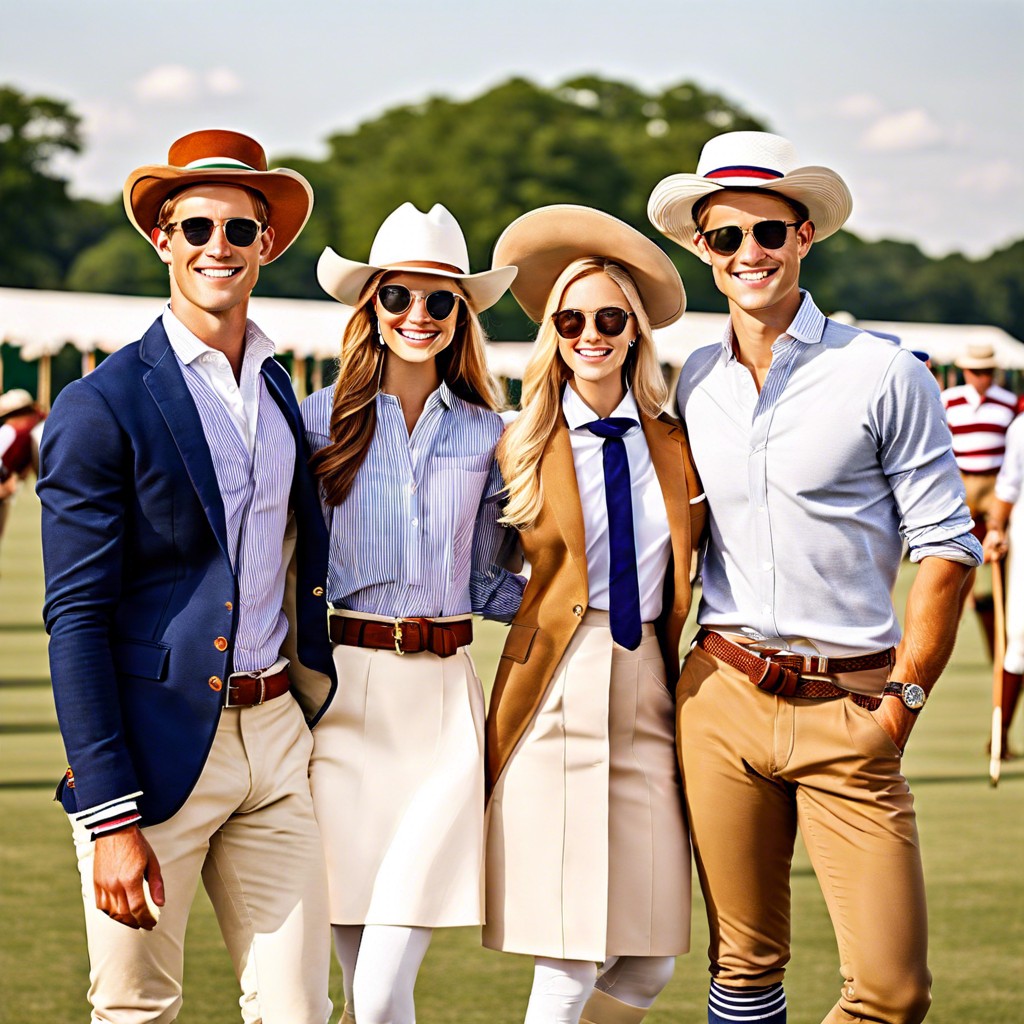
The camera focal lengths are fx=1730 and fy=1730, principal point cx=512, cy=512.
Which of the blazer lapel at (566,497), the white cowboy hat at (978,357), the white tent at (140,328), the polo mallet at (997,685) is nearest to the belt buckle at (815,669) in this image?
the blazer lapel at (566,497)

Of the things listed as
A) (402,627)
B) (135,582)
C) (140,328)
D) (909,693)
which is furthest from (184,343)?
(140,328)

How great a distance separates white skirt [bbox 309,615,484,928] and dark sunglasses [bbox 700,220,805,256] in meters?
1.37

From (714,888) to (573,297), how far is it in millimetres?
1677

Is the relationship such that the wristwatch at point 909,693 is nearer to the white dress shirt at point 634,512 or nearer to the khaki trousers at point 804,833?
the khaki trousers at point 804,833

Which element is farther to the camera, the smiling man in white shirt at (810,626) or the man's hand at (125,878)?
the smiling man in white shirt at (810,626)

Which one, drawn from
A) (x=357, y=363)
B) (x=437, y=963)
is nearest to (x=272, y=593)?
(x=357, y=363)

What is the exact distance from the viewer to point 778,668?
15.1 feet

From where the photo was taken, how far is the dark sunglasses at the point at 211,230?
4195mm

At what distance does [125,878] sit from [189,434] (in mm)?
1006

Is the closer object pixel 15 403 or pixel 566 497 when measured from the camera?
pixel 566 497

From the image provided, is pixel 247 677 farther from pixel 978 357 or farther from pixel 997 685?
pixel 978 357

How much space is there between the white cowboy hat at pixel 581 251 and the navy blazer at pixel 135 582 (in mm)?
1303

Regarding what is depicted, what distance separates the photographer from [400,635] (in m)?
4.55

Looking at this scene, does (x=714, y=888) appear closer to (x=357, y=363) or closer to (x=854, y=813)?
(x=854, y=813)
